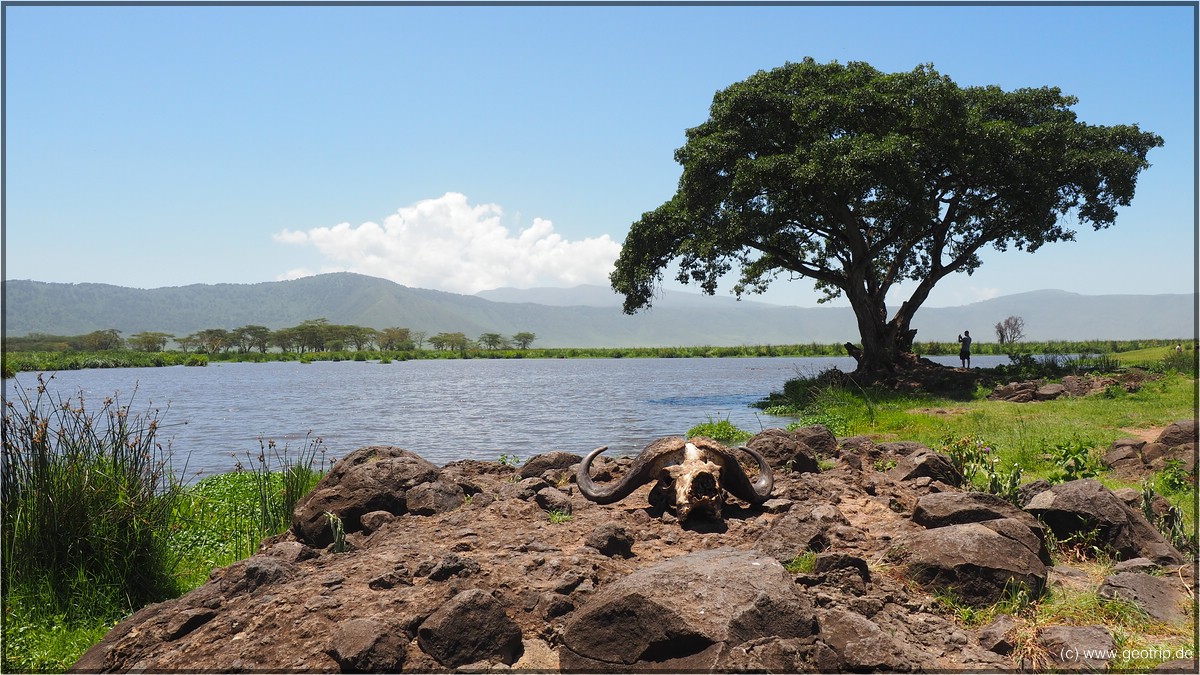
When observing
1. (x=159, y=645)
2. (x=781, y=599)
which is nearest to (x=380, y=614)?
(x=159, y=645)

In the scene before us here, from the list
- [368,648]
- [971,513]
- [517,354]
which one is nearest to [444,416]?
[971,513]

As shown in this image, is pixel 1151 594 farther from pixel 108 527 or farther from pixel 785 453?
pixel 108 527

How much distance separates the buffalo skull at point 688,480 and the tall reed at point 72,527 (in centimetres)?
442

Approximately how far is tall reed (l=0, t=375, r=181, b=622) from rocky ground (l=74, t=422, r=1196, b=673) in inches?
46.2

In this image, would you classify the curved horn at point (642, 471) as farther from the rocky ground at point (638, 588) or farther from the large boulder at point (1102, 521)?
the large boulder at point (1102, 521)

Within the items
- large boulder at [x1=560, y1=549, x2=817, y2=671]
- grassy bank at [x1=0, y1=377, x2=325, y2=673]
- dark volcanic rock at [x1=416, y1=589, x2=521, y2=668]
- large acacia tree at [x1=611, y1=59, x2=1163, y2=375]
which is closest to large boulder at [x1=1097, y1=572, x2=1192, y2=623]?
large boulder at [x1=560, y1=549, x2=817, y2=671]

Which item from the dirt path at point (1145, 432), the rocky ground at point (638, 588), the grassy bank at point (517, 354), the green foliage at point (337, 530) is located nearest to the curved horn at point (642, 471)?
the rocky ground at point (638, 588)

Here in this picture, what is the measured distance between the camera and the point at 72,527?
22.5ft

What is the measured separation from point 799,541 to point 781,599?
1.82 metres

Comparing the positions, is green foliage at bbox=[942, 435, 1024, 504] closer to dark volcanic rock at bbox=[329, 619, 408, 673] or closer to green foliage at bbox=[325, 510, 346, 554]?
dark volcanic rock at bbox=[329, 619, 408, 673]

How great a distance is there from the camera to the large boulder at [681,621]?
4.56 metres

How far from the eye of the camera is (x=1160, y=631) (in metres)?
5.11

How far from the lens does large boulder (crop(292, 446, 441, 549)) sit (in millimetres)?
7934

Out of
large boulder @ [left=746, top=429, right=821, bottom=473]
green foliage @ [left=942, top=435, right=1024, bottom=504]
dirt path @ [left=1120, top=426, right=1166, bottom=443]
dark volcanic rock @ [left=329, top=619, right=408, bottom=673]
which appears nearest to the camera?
dark volcanic rock @ [left=329, top=619, right=408, bottom=673]
